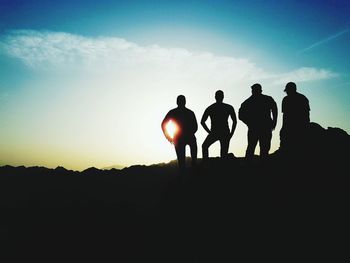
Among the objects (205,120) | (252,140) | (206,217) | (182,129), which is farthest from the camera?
(205,120)

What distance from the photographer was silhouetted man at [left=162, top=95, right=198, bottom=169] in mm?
9305

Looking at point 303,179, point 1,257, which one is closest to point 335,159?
point 303,179

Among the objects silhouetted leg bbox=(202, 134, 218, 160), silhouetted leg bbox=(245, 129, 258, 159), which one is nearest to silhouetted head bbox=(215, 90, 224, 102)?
silhouetted leg bbox=(202, 134, 218, 160)

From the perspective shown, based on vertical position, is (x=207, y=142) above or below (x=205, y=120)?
below

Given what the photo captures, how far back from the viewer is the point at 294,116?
970 centimetres

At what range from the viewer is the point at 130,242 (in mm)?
7805

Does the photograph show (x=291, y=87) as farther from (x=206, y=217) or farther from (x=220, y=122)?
(x=206, y=217)

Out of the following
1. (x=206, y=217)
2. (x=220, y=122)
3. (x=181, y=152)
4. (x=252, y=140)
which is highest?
(x=220, y=122)

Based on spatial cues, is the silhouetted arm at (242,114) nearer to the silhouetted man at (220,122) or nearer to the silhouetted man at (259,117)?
the silhouetted man at (259,117)

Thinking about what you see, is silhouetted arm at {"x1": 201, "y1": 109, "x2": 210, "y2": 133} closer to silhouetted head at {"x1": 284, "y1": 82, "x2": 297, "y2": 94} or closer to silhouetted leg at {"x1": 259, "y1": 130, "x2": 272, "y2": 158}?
silhouetted leg at {"x1": 259, "y1": 130, "x2": 272, "y2": 158}

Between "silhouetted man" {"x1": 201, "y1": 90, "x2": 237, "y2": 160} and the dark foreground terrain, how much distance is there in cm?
96

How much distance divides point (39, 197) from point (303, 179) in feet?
34.4

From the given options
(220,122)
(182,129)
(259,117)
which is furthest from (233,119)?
(182,129)

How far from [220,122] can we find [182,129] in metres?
1.28
